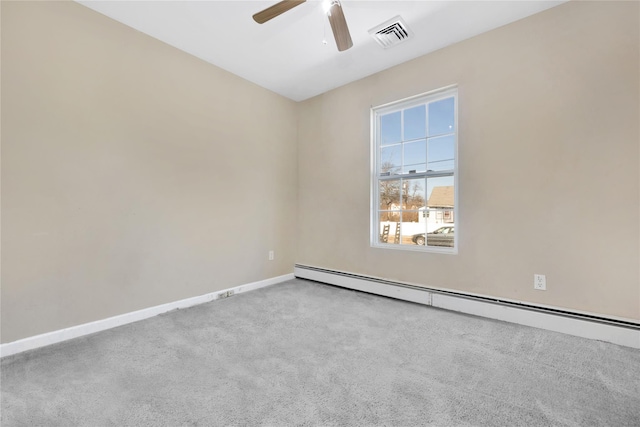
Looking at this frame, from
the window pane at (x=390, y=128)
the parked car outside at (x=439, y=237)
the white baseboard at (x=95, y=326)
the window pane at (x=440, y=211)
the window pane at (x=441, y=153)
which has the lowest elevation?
the white baseboard at (x=95, y=326)

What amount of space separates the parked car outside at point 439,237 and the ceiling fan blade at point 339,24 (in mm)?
1951

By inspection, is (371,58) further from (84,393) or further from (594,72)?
(84,393)

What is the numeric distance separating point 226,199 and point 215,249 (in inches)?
23.0

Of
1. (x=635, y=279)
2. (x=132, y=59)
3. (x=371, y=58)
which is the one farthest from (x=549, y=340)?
(x=132, y=59)

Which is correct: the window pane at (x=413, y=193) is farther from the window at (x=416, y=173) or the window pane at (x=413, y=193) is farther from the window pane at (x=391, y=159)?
the window pane at (x=391, y=159)

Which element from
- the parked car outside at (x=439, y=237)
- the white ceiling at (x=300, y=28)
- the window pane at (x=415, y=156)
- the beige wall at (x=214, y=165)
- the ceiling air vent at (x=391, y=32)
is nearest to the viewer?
the beige wall at (x=214, y=165)

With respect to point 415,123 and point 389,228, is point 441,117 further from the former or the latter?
point 389,228

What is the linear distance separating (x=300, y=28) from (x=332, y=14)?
26.8 inches

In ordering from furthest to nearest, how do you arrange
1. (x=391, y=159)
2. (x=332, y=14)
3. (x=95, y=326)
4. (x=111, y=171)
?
(x=391, y=159)
(x=111, y=171)
(x=95, y=326)
(x=332, y=14)

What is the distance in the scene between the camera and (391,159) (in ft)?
10.4

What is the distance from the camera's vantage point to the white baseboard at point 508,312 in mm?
1907

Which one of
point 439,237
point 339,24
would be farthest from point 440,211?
point 339,24

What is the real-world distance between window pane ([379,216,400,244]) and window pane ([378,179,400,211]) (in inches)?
3.3

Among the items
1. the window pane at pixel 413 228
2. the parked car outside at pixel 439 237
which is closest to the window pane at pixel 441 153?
the window pane at pixel 413 228
